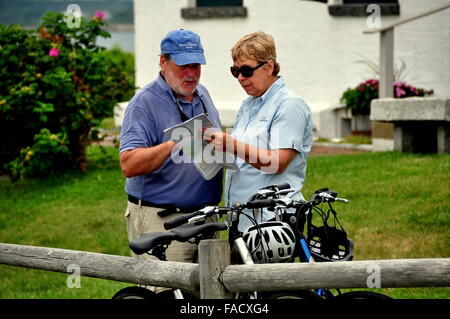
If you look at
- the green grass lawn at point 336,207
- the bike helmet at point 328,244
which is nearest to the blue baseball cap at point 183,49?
the bike helmet at point 328,244

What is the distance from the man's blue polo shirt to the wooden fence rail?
1.17ft

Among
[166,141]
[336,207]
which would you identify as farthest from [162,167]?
[336,207]

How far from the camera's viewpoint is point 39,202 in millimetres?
10844

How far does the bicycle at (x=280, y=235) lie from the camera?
4.15m

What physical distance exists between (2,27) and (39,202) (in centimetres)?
255

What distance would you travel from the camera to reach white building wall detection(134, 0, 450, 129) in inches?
530

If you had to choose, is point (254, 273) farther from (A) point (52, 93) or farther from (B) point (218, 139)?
(A) point (52, 93)

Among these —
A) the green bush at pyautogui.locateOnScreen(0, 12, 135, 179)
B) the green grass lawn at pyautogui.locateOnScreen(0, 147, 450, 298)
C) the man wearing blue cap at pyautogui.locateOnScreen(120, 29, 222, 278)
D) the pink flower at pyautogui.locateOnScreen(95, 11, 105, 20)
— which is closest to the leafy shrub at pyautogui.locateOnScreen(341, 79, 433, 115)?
the green grass lawn at pyautogui.locateOnScreen(0, 147, 450, 298)

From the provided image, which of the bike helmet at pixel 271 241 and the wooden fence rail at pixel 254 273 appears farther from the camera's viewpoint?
the bike helmet at pixel 271 241

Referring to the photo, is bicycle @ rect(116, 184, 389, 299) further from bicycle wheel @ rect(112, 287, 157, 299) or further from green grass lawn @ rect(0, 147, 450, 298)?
green grass lawn @ rect(0, 147, 450, 298)

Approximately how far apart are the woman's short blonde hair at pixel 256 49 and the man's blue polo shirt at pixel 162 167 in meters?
0.38

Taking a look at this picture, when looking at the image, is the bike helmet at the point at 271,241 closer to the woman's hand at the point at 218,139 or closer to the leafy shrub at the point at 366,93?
the woman's hand at the point at 218,139

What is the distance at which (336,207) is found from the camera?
356 inches
